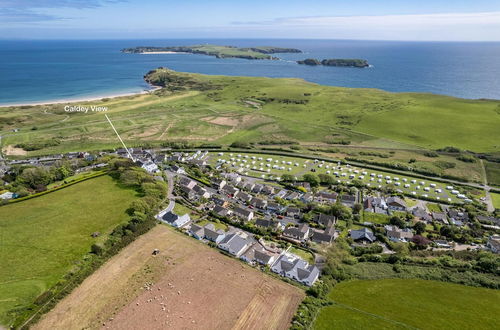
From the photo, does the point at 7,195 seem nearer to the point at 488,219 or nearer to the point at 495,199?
the point at 488,219

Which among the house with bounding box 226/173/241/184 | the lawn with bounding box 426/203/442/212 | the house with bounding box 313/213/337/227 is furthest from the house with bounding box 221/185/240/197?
the lawn with bounding box 426/203/442/212

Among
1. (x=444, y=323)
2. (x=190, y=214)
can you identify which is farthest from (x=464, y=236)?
(x=190, y=214)

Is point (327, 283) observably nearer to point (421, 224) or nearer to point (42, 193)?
point (421, 224)

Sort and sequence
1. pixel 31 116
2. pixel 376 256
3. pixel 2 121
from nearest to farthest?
pixel 376 256
pixel 2 121
pixel 31 116

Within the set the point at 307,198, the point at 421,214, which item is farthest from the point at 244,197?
the point at 421,214

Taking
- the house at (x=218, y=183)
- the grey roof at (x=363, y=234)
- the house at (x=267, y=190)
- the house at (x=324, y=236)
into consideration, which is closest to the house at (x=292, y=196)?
the house at (x=267, y=190)

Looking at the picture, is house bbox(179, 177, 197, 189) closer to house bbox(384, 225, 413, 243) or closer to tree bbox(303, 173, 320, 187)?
tree bbox(303, 173, 320, 187)

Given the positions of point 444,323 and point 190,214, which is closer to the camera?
point 444,323
